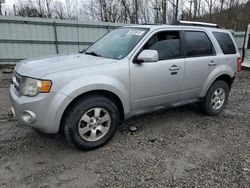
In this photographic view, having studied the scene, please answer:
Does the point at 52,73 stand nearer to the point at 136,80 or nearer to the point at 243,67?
the point at 136,80

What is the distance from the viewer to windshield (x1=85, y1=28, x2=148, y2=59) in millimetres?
3350

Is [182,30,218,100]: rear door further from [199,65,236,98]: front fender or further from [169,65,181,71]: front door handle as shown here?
[169,65,181,71]: front door handle

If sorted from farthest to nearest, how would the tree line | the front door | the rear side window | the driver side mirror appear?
1. the tree line
2. the rear side window
3. the front door
4. the driver side mirror

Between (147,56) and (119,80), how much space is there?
1.73 ft

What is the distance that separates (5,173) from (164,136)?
2342 mm

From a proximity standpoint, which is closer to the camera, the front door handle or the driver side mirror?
the driver side mirror

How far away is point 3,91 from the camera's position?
6.11m

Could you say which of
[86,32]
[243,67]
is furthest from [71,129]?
[243,67]

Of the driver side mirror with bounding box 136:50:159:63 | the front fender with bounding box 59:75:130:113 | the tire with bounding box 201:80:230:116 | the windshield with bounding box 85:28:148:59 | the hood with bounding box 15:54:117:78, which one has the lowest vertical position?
the tire with bounding box 201:80:230:116

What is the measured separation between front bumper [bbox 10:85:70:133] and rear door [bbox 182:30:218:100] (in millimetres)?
2199

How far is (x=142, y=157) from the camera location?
2.99 metres

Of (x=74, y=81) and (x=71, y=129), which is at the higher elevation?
(x=74, y=81)

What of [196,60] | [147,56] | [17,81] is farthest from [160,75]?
[17,81]

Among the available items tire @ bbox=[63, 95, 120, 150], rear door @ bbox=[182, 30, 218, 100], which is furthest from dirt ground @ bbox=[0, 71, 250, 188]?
rear door @ bbox=[182, 30, 218, 100]
